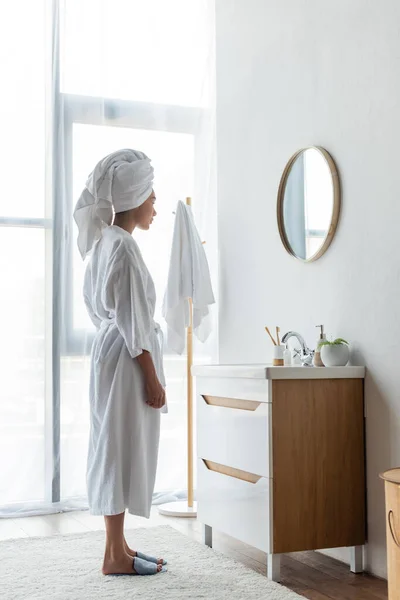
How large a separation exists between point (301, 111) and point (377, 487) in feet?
5.18

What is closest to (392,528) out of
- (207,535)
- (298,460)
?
(298,460)

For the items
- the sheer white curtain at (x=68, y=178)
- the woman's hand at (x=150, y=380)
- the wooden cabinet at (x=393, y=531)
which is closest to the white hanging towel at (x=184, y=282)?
the sheer white curtain at (x=68, y=178)

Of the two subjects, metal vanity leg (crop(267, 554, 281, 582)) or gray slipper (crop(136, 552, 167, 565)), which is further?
gray slipper (crop(136, 552, 167, 565))

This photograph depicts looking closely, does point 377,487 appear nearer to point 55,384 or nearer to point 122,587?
point 122,587

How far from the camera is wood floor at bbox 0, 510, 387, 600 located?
2619 millimetres

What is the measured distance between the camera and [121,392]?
2697 millimetres

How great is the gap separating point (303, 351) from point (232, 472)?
0.55 metres

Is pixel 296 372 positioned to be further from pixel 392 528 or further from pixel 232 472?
pixel 392 528

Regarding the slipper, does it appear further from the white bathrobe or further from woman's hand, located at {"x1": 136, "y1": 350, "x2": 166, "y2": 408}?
woman's hand, located at {"x1": 136, "y1": 350, "x2": 166, "y2": 408}

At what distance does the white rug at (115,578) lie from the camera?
8.36 ft

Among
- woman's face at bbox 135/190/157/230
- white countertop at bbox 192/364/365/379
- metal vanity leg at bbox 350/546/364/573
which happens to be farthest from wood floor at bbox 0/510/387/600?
woman's face at bbox 135/190/157/230

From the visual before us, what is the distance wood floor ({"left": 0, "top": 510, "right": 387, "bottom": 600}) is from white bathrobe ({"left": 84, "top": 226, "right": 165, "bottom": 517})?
0.60 metres

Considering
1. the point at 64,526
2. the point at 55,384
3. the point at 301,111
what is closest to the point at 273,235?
the point at 301,111

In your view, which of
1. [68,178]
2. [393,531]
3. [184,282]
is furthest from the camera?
[68,178]
